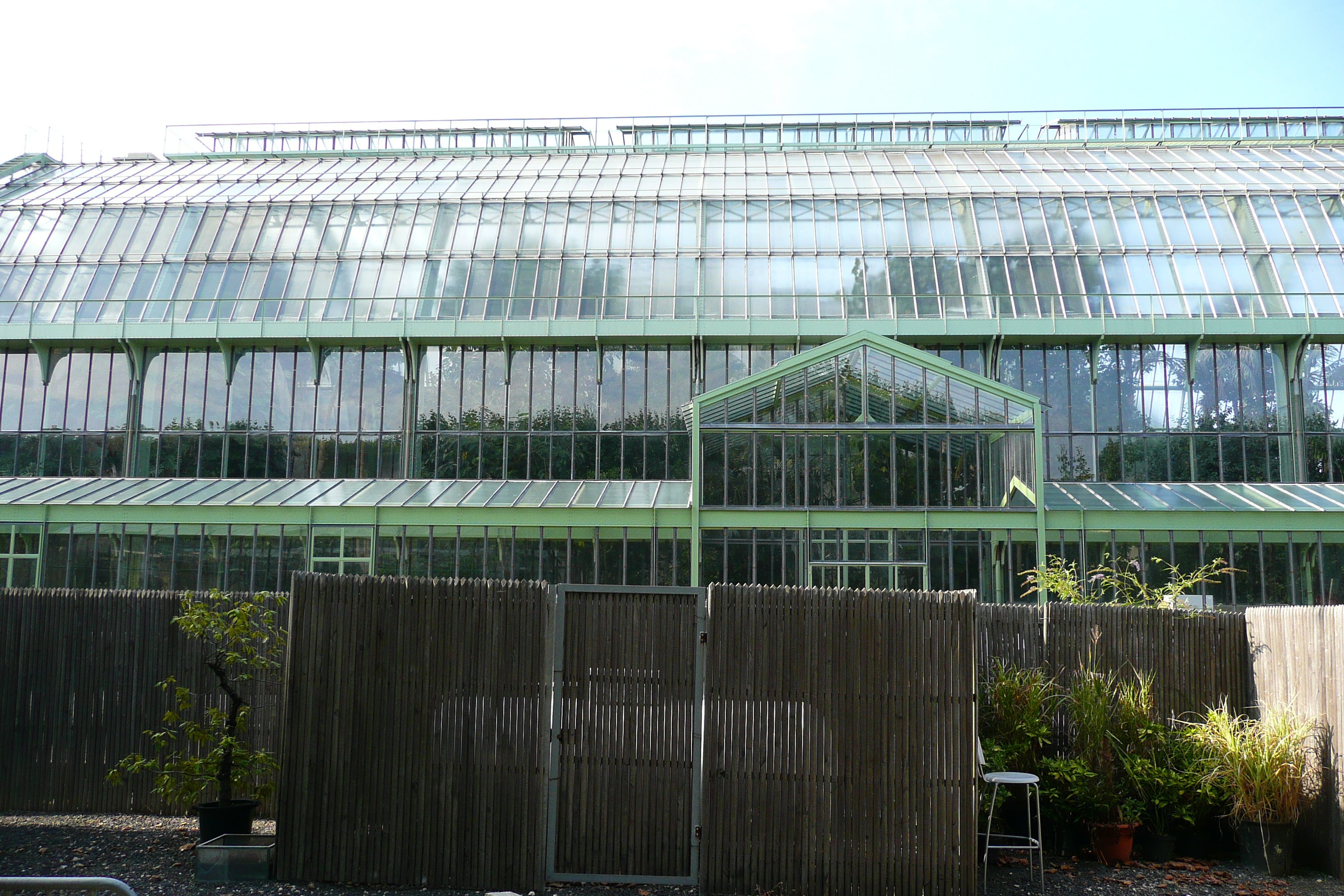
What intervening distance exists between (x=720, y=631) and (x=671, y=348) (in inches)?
754

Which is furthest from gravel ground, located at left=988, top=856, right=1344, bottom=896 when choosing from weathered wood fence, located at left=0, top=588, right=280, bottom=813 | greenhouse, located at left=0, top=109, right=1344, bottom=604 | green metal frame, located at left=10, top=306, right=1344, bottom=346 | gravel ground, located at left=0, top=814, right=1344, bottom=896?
green metal frame, located at left=10, top=306, right=1344, bottom=346

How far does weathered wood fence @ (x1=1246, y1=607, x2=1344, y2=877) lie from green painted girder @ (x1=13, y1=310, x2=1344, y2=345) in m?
16.5

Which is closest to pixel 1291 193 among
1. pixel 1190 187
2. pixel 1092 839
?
pixel 1190 187

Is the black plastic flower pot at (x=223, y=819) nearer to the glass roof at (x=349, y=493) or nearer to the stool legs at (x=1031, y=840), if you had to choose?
the stool legs at (x=1031, y=840)

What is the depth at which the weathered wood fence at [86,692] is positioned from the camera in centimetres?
1119

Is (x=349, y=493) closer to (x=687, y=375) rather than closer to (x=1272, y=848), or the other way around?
(x=687, y=375)

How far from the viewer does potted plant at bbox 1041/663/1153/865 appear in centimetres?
1018

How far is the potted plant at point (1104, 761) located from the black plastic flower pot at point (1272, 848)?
1023 mm

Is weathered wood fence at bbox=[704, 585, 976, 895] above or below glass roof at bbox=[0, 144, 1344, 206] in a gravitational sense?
below

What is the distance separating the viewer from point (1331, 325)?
26375 millimetres

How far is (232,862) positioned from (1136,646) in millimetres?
8976

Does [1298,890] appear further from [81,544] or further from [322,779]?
[81,544]

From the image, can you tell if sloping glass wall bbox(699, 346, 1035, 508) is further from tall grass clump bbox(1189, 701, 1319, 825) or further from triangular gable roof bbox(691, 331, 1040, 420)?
tall grass clump bbox(1189, 701, 1319, 825)

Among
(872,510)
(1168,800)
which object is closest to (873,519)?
(872,510)
